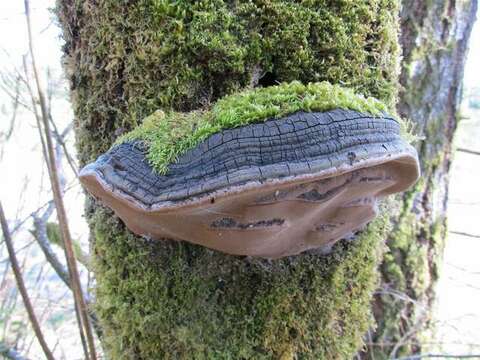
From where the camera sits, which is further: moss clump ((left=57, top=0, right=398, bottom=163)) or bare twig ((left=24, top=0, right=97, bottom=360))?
bare twig ((left=24, top=0, right=97, bottom=360))

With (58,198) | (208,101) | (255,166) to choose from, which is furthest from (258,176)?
(58,198)

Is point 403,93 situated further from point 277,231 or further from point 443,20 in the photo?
point 277,231

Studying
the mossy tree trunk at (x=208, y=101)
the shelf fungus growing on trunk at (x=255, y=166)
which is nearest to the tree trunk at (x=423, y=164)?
the mossy tree trunk at (x=208, y=101)

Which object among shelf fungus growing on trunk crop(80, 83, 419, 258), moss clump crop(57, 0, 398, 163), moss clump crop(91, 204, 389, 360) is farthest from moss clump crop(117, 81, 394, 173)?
moss clump crop(91, 204, 389, 360)

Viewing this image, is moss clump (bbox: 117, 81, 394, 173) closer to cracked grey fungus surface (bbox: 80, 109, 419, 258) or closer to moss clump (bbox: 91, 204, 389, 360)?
cracked grey fungus surface (bbox: 80, 109, 419, 258)

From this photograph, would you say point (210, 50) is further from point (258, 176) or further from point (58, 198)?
point (58, 198)

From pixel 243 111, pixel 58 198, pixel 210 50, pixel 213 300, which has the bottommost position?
pixel 213 300
